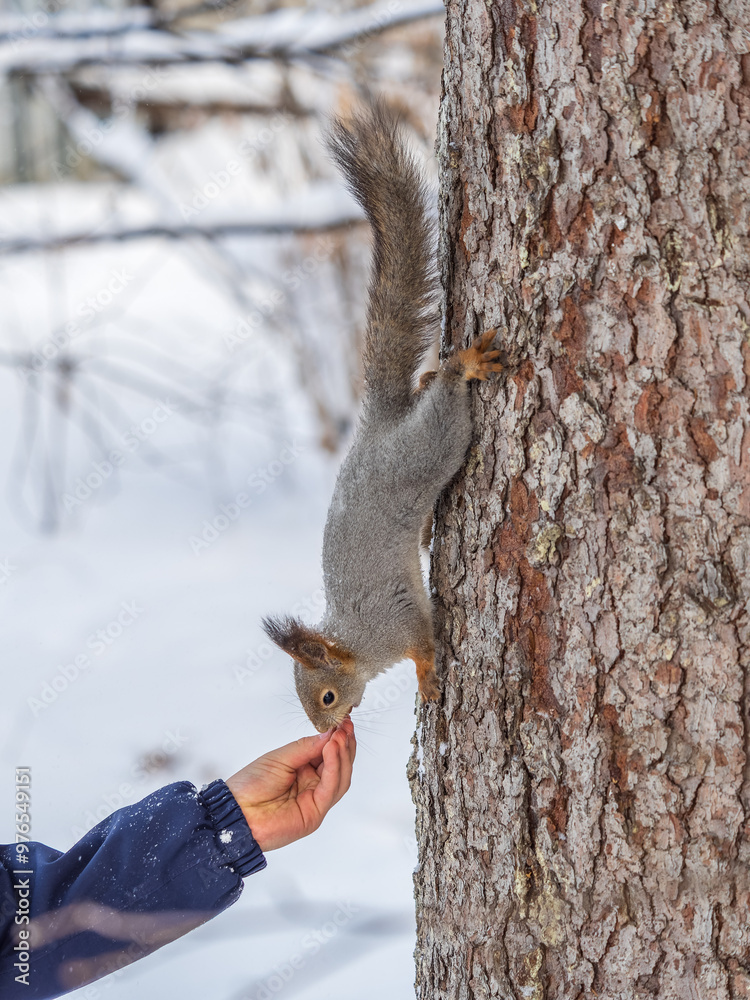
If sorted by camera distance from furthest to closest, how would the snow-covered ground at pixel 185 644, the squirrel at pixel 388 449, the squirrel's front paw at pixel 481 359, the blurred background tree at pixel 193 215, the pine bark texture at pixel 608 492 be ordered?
the blurred background tree at pixel 193 215 < the snow-covered ground at pixel 185 644 < the squirrel at pixel 388 449 < the squirrel's front paw at pixel 481 359 < the pine bark texture at pixel 608 492

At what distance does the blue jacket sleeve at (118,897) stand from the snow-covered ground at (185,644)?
57cm

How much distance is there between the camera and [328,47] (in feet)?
10.6

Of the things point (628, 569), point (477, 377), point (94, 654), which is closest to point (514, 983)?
point (628, 569)

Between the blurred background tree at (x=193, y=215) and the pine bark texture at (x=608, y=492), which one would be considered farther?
the blurred background tree at (x=193, y=215)

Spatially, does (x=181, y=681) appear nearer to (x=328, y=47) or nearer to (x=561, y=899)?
(x=561, y=899)

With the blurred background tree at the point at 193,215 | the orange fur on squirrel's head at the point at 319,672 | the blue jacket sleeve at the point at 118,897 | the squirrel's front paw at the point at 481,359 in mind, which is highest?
the blurred background tree at the point at 193,215

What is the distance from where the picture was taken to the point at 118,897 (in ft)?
3.89

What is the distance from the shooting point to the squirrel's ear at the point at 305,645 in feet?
4.58

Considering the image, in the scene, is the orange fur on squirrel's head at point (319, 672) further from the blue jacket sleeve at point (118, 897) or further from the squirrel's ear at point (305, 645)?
the blue jacket sleeve at point (118, 897)

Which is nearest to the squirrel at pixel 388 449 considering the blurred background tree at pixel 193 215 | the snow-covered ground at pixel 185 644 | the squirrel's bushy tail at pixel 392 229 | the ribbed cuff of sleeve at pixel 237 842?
the squirrel's bushy tail at pixel 392 229

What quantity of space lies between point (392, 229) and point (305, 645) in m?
0.69

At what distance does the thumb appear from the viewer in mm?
1359

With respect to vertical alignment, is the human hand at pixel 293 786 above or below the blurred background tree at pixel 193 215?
below

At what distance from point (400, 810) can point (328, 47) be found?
9.00 ft
